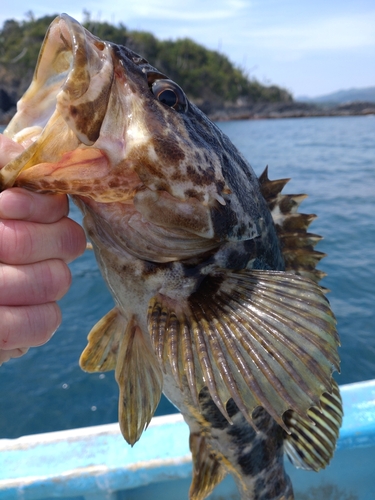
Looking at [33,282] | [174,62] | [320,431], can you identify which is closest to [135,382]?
[33,282]

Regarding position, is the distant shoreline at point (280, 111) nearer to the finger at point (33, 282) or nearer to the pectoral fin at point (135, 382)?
the pectoral fin at point (135, 382)

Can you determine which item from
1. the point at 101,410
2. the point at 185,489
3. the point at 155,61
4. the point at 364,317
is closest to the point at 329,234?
the point at 364,317

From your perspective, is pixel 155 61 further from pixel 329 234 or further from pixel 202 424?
pixel 202 424

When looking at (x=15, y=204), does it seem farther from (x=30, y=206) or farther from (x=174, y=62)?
(x=174, y=62)

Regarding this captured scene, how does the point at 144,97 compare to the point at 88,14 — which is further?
the point at 88,14

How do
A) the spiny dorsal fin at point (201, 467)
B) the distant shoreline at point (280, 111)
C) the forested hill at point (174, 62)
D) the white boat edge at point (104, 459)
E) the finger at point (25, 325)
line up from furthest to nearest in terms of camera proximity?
the distant shoreline at point (280, 111), the forested hill at point (174, 62), the white boat edge at point (104, 459), the spiny dorsal fin at point (201, 467), the finger at point (25, 325)

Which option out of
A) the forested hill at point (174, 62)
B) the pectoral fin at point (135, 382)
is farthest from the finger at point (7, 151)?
the forested hill at point (174, 62)

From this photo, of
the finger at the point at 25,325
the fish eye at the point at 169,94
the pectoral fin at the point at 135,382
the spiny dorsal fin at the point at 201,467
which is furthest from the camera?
the spiny dorsal fin at the point at 201,467

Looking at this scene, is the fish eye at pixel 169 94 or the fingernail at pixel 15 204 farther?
the fish eye at pixel 169 94
